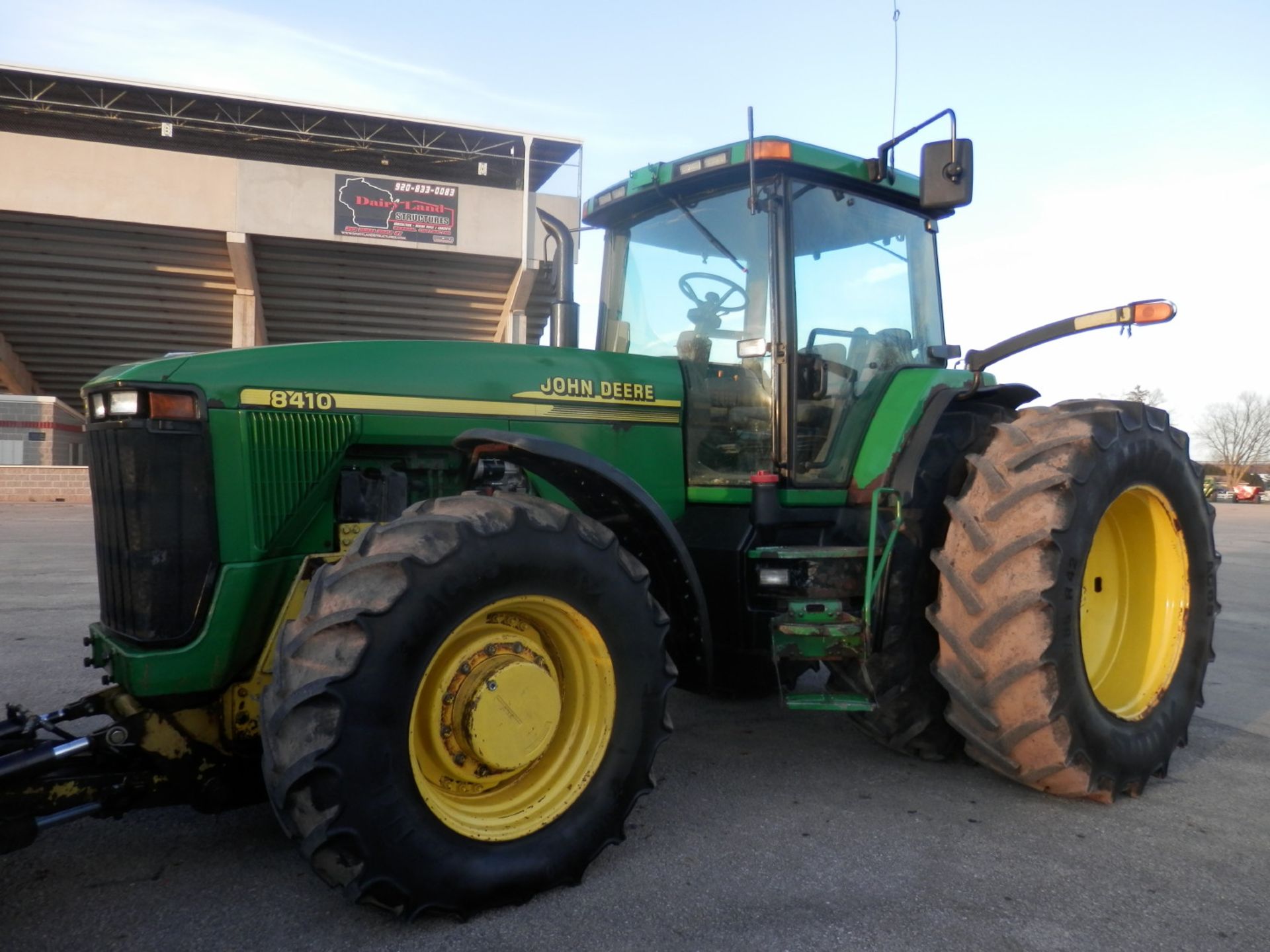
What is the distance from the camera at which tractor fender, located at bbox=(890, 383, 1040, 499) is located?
3770 millimetres

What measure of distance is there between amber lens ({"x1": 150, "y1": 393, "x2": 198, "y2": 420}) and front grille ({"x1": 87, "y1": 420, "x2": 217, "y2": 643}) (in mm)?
22

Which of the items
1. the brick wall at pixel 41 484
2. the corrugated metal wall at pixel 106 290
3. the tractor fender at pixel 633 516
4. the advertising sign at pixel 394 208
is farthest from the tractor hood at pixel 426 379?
the corrugated metal wall at pixel 106 290

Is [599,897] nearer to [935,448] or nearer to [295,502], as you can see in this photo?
[295,502]

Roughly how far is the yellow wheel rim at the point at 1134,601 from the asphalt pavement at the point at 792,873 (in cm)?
41

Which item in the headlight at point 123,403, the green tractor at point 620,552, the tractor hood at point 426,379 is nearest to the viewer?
the green tractor at point 620,552

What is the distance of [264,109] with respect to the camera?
25.6 meters

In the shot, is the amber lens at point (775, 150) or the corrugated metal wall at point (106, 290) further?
the corrugated metal wall at point (106, 290)

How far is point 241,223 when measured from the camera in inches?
922

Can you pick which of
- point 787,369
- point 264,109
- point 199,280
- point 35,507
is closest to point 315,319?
point 199,280

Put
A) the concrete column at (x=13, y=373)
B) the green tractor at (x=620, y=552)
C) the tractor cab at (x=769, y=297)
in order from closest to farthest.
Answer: the green tractor at (x=620, y=552), the tractor cab at (x=769, y=297), the concrete column at (x=13, y=373)

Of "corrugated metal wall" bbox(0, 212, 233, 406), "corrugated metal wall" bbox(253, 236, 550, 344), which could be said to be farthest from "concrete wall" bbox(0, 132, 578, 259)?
"corrugated metal wall" bbox(253, 236, 550, 344)

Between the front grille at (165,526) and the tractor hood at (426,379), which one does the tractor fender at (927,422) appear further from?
the front grille at (165,526)

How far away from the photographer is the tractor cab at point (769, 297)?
384 centimetres

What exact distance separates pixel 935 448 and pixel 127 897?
3078mm
